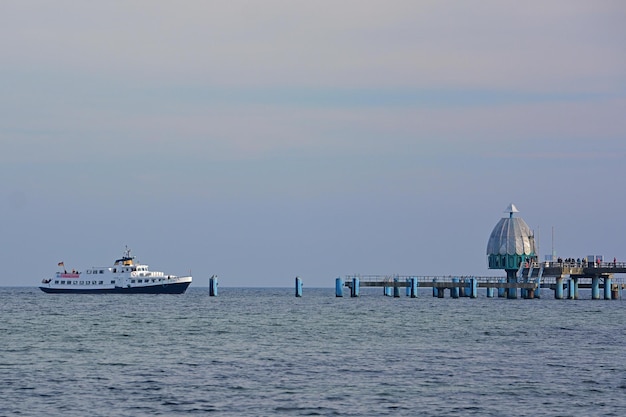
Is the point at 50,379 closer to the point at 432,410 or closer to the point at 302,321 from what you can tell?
the point at 432,410

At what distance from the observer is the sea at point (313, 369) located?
112ft

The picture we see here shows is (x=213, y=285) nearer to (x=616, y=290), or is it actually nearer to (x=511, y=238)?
(x=511, y=238)

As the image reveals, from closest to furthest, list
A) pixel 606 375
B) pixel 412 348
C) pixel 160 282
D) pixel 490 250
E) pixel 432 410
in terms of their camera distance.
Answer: pixel 432 410
pixel 606 375
pixel 412 348
pixel 490 250
pixel 160 282

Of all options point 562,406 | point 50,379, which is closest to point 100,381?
point 50,379

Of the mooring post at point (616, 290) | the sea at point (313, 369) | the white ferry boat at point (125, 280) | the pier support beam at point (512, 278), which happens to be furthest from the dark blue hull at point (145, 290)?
the sea at point (313, 369)

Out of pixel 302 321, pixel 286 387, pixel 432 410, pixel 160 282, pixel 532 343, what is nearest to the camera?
pixel 432 410

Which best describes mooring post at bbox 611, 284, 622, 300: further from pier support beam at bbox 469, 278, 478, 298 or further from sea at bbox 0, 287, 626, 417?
sea at bbox 0, 287, 626, 417

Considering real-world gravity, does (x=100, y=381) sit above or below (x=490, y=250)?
below

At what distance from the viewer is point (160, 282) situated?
Answer: 147 metres

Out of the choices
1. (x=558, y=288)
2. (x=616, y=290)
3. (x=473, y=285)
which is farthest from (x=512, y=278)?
(x=616, y=290)

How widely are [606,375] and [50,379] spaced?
2261 cm

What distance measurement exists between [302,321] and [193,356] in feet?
101

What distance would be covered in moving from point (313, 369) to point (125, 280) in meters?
107

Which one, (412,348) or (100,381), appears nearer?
(100,381)
